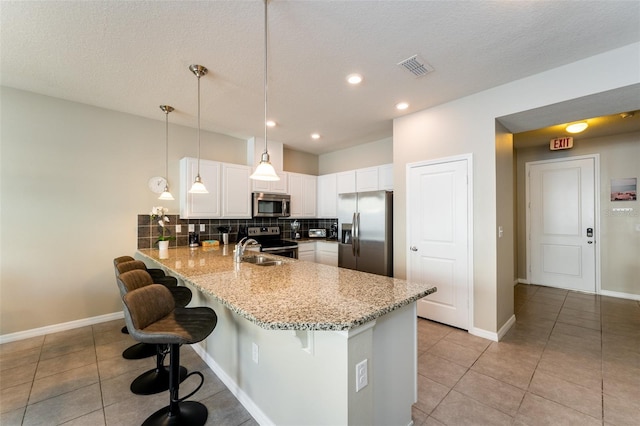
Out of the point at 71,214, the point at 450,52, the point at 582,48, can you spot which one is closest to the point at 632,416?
the point at 582,48

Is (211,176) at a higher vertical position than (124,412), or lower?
higher

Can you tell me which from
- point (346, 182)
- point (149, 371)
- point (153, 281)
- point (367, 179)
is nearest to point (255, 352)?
point (149, 371)

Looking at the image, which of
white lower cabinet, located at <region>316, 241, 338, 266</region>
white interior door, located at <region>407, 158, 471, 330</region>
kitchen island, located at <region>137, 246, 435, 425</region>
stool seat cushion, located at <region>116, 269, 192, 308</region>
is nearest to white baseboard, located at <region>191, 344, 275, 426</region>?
kitchen island, located at <region>137, 246, 435, 425</region>

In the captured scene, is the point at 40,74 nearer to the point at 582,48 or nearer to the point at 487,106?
the point at 487,106

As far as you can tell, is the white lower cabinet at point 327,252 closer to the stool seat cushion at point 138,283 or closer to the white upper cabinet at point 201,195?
the white upper cabinet at point 201,195

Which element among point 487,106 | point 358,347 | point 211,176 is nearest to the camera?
point 358,347

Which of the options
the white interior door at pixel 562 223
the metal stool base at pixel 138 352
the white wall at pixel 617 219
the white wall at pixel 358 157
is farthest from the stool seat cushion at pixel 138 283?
the white wall at pixel 617 219

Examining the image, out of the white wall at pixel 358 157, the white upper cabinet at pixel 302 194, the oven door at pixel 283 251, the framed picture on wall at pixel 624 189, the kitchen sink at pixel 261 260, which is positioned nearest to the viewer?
the kitchen sink at pixel 261 260

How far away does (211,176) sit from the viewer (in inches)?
157

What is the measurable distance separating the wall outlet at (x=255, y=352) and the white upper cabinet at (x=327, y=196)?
3464mm

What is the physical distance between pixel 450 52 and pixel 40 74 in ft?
12.9

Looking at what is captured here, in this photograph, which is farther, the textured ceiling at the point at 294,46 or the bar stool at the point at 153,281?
the bar stool at the point at 153,281

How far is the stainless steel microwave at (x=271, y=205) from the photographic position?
14.6 feet

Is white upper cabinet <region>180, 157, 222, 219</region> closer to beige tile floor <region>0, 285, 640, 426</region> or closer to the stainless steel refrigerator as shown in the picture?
beige tile floor <region>0, 285, 640, 426</region>
